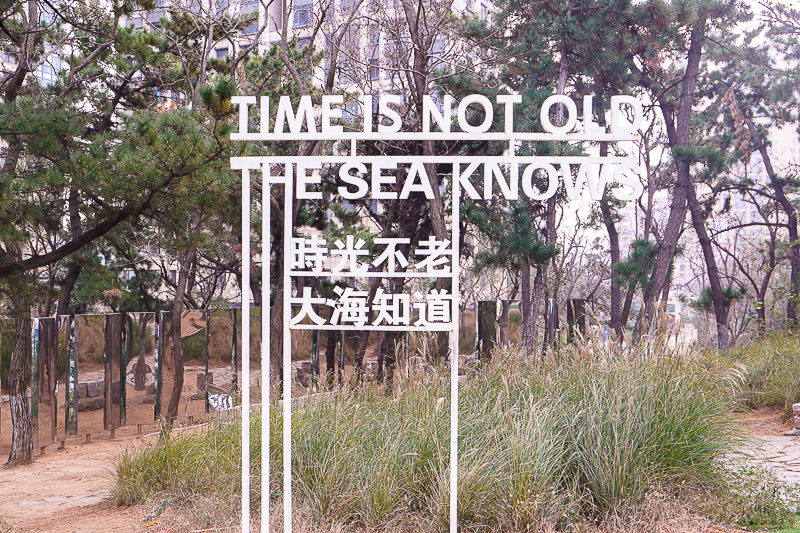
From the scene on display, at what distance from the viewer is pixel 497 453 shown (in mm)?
4348

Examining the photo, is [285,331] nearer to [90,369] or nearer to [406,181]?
[406,181]

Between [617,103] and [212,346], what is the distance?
842 cm

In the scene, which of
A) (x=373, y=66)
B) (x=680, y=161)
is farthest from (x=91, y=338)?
(x=680, y=161)

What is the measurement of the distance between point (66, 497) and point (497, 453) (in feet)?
13.3

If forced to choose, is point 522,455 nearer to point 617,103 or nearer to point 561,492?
point 561,492

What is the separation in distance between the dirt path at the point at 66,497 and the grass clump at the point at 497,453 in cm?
29

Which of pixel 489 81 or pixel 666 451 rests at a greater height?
pixel 489 81

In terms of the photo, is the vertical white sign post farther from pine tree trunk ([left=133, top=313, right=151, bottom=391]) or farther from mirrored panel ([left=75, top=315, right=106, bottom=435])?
pine tree trunk ([left=133, top=313, right=151, bottom=391])

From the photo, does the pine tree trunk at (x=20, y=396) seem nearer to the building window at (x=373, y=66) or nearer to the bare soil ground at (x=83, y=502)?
the bare soil ground at (x=83, y=502)

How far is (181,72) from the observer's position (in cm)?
1137

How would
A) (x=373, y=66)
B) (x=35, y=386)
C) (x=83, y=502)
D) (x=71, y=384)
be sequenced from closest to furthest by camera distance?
1. (x=83, y=502)
2. (x=35, y=386)
3. (x=373, y=66)
4. (x=71, y=384)

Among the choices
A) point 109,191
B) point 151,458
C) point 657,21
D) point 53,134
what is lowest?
point 151,458

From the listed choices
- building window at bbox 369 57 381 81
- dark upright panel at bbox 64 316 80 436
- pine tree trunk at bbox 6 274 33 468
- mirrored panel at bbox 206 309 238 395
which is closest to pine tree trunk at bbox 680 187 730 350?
building window at bbox 369 57 381 81

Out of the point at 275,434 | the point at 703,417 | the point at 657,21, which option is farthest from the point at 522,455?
the point at 657,21
